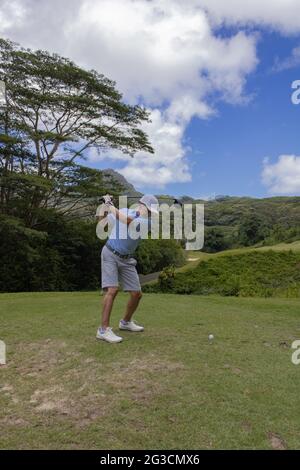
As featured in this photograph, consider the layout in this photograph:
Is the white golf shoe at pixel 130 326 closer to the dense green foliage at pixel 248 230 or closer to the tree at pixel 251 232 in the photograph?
the dense green foliage at pixel 248 230

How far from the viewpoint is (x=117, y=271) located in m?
6.12

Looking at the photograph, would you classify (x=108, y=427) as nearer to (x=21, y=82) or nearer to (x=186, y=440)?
(x=186, y=440)

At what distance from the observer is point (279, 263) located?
2325 cm

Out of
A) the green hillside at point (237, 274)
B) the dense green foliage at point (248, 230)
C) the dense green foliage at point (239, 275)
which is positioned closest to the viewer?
the dense green foliage at point (239, 275)

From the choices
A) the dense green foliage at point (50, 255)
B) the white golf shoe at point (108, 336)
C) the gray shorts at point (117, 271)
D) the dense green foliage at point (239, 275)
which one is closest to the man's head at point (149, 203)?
the gray shorts at point (117, 271)

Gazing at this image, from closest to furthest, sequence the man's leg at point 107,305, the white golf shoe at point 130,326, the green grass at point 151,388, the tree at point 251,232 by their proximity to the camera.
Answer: the green grass at point 151,388, the man's leg at point 107,305, the white golf shoe at point 130,326, the tree at point 251,232

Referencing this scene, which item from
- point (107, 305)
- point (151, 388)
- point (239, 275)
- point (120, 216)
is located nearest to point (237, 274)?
point (239, 275)

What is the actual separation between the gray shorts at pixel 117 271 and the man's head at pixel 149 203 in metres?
0.82

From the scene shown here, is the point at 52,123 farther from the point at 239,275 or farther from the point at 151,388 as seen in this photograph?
the point at 151,388

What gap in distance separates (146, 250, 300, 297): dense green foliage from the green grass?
13.3 meters

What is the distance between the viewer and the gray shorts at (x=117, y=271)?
6000 mm

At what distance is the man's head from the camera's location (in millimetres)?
5828

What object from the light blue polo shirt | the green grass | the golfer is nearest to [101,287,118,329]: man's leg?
the golfer

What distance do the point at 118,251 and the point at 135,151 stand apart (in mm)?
22890
